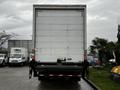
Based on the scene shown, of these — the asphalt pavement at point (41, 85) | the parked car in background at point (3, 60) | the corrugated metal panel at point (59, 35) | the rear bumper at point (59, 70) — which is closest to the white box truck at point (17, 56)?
the parked car in background at point (3, 60)

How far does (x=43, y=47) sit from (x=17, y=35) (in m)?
54.4

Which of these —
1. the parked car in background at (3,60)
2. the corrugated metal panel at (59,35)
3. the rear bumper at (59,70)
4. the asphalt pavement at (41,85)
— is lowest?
the asphalt pavement at (41,85)

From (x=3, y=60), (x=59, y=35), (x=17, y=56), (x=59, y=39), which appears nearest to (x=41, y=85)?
(x=59, y=39)

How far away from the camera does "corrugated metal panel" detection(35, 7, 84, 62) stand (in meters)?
16.7

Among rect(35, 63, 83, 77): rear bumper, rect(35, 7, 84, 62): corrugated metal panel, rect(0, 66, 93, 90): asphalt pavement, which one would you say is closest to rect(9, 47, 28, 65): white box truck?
rect(0, 66, 93, 90): asphalt pavement

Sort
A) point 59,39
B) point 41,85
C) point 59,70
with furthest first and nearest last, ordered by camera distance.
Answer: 1. point 41,85
2. point 59,39
3. point 59,70

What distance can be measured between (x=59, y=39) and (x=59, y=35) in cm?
21

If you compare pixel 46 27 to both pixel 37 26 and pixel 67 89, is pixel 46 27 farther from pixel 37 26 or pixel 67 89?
pixel 67 89

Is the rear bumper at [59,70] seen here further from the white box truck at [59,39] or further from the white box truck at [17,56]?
the white box truck at [17,56]

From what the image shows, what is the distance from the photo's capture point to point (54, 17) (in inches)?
667

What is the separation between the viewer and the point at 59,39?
55.0 feet

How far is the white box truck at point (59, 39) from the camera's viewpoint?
16.6 m

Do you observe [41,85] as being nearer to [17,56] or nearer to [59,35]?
[59,35]

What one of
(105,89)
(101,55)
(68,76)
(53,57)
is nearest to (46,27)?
(53,57)
